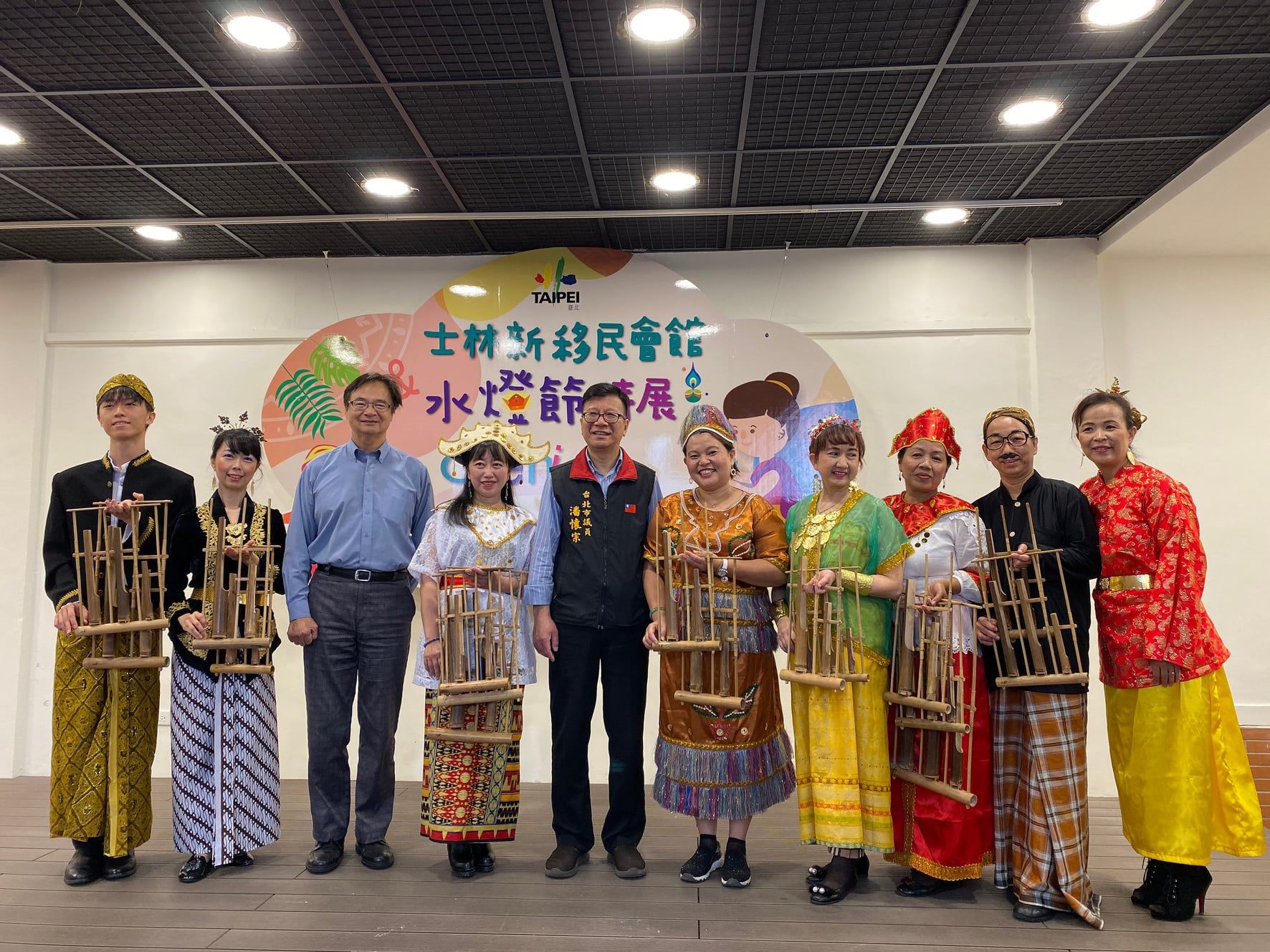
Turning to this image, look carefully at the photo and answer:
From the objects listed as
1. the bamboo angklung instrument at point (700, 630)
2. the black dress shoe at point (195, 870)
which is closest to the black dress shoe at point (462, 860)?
the black dress shoe at point (195, 870)

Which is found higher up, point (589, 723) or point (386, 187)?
point (386, 187)

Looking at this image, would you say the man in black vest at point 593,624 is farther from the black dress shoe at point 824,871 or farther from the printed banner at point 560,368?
the printed banner at point 560,368

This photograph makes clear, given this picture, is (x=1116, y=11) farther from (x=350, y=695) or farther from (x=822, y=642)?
(x=350, y=695)

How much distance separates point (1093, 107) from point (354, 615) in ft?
11.4

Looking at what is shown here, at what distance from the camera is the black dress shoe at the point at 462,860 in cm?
319

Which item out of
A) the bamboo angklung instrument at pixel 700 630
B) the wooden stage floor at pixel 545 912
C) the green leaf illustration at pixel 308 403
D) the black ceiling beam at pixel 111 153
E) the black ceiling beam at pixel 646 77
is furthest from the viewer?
the green leaf illustration at pixel 308 403

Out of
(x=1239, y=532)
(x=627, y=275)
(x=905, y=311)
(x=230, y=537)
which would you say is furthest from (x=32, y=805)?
(x=1239, y=532)

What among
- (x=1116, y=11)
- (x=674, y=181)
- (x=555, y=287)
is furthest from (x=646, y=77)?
(x=555, y=287)

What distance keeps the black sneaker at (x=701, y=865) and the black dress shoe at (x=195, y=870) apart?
1626mm

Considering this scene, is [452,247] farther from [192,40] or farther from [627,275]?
[192,40]

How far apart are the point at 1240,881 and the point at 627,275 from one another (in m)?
3.80

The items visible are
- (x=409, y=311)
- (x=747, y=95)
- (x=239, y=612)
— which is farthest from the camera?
(x=409, y=311)

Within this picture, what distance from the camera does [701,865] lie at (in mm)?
3113

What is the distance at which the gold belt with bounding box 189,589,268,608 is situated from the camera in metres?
3.16
